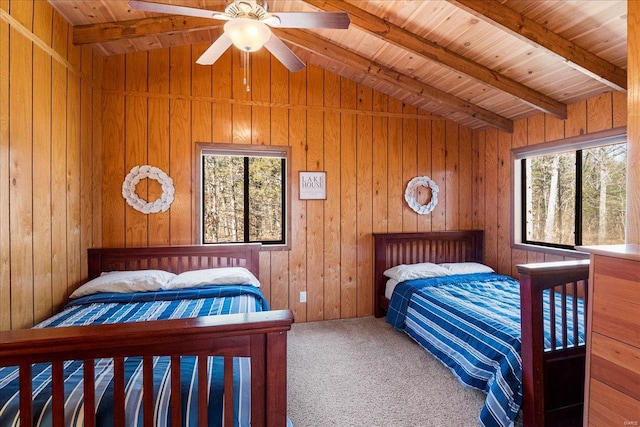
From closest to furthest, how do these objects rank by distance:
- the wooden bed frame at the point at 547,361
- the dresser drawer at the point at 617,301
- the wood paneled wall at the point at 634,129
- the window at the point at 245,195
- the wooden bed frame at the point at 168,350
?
the wooden bed frame at the point at 168,350
the dresser drawer at the point at 617,301
the wood paneled wall at the point at 634,129
the wooden bed frame at the point at 547,361
the window at the point at 245,195

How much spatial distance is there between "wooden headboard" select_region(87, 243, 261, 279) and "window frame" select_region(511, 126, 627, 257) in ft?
9.43

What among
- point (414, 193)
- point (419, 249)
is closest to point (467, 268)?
point (419, 249)

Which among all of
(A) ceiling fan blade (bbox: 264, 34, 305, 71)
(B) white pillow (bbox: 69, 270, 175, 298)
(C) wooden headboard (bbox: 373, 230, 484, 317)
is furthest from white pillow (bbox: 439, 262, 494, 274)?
(B) white pillow (bbox: 69, 270, 175, 298)

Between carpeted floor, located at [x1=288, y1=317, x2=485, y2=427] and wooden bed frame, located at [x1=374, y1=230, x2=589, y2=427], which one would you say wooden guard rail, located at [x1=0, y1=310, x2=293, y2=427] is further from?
wooden bed frame, located at [x1=374, y1=230, x2=589, y2=427]

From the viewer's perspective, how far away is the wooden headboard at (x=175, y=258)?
295cm

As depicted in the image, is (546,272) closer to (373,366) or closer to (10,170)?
(373,366)

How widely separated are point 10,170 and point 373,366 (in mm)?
2809

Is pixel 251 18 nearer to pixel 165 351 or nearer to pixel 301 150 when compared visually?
pixel 165 351

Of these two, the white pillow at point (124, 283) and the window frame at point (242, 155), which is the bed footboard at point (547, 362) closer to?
the window frame at point (242, 155)

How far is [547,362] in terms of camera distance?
5.82 ft

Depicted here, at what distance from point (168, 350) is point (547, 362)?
1.96 meters

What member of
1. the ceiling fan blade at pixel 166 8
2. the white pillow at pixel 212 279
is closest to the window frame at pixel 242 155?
the white pillow at pixel 212 279

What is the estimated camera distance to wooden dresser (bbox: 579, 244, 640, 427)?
3.57ft

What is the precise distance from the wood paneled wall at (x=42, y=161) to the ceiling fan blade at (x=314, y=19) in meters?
1.62
